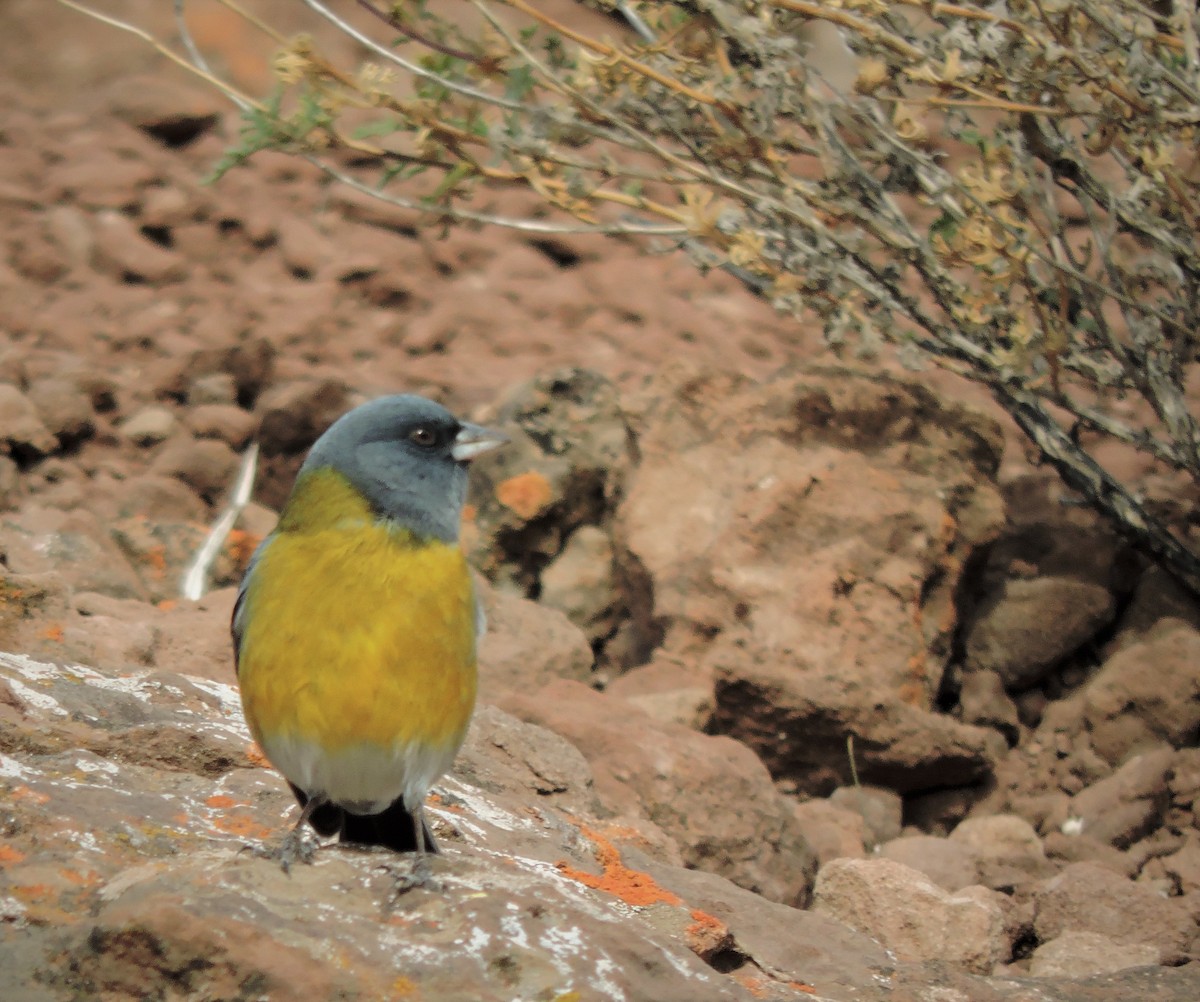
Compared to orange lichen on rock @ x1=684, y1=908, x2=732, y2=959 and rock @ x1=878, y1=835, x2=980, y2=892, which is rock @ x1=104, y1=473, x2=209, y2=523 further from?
orange lichen on rock @ x1=684, y1=908, x2=732, y2=959

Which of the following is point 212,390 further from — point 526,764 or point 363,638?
point 363,638

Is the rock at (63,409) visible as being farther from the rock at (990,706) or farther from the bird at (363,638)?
the rock at (990,706)

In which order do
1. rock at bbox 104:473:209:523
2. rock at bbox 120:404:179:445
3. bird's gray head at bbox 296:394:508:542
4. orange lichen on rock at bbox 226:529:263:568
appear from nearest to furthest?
bird's gray head at bbox 296:394:508:542
orange lichen on rock at bbox 226:529:263:568
rock at bbox 104:473:209:523
rock at bbox 120:404:179:445

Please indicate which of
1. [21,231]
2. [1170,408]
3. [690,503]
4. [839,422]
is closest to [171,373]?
[21,231]

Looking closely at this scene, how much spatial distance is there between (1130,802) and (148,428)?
356cm

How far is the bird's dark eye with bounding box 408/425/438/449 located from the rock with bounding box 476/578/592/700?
4.09 ft

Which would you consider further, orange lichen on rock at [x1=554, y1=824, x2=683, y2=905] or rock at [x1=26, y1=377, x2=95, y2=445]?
rock at [x1=26, y1=377, x2=95, y2=445]

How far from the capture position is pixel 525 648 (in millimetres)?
4754

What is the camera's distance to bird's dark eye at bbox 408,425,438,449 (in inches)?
135

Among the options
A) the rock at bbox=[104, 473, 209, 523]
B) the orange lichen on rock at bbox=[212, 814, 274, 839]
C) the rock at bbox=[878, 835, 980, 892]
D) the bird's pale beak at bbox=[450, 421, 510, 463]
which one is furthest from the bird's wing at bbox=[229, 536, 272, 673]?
the rock at bbox=[104, 473, 209, 523]

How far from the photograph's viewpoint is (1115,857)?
4.39 m

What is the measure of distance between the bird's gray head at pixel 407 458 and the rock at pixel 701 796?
3.33 feet

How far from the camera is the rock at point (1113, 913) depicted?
12.5 feet

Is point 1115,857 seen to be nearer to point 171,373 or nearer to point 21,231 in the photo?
point 171,373
